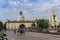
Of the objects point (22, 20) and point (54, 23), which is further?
point (22, 20)

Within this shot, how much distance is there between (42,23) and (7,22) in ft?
103

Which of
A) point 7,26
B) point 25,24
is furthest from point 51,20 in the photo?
point 7,26

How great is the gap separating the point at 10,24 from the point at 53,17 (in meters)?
45.2

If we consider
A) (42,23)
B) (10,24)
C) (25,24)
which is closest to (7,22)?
(10,24)

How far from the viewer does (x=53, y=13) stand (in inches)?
4678

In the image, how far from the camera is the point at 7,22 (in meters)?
153

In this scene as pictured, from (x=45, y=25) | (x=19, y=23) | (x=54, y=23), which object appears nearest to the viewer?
(x=54, y=23)

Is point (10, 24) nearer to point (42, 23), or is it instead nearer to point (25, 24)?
point (25, 24)

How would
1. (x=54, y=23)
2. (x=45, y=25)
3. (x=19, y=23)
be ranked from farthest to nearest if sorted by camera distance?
(x=19, y=23), (x=45, y=25), (x=54, y=23)

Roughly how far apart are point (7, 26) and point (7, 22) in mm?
2933

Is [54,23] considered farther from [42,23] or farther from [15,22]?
[15,22]

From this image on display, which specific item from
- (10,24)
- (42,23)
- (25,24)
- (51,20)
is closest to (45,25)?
(42,23)

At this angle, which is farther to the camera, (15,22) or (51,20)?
(15,22)

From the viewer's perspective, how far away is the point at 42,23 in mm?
132875
